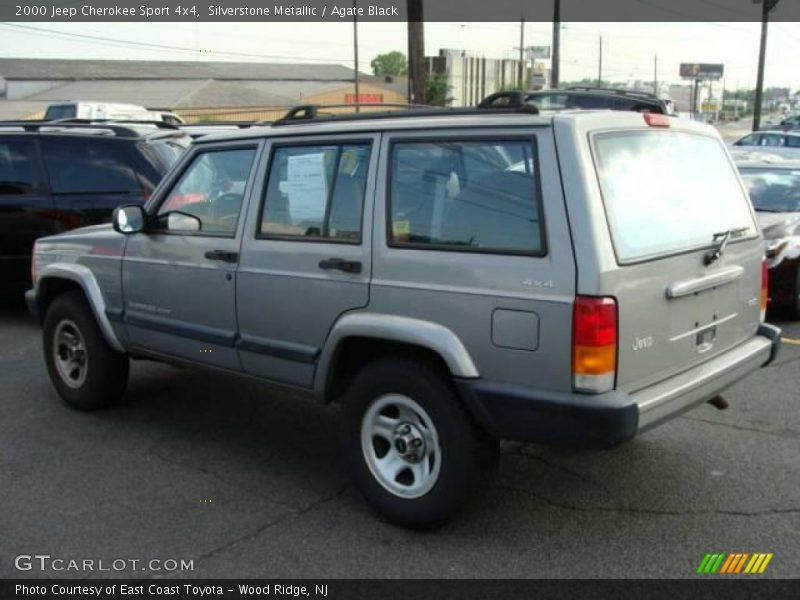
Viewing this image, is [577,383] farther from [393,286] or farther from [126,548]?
[126,548]

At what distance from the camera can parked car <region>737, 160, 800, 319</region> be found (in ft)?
26.2

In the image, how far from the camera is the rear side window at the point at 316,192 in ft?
13.2

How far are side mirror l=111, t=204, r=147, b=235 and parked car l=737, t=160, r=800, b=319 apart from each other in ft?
19.3

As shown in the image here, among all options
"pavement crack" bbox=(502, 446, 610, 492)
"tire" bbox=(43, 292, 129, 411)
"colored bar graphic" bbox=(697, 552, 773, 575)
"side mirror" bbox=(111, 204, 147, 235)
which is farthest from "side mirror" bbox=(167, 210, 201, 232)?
"colored bar graphic" bbox=(697, 552, 773, 575)

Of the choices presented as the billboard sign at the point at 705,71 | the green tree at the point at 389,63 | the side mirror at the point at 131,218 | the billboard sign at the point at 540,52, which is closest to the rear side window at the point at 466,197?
the side mirror at the point at 131,218

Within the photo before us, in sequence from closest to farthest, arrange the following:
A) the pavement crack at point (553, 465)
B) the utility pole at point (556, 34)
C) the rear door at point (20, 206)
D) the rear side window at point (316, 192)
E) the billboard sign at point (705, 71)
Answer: the rear side window at point (316, 192), the pavement crack at point (553, 465), the rear door at point (20, 206), the utility pole at point (556, 34), the billboard sign at point (705, 71)

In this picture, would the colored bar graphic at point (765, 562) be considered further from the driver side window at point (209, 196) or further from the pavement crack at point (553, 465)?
the driver side window at point (209, 196)

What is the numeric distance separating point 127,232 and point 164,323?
60cm

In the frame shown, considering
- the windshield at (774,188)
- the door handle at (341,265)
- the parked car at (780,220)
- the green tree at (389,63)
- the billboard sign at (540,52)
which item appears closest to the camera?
the door handle at (341,265)

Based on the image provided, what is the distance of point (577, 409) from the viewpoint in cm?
324

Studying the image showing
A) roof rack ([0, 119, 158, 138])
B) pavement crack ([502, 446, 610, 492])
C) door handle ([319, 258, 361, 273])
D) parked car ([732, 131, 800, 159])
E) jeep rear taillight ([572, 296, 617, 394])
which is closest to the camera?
jeep rear taillight ([572, 296, 617, 394])

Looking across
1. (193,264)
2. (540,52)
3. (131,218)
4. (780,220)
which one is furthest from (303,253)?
(540,52)

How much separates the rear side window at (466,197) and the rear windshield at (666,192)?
319mm
